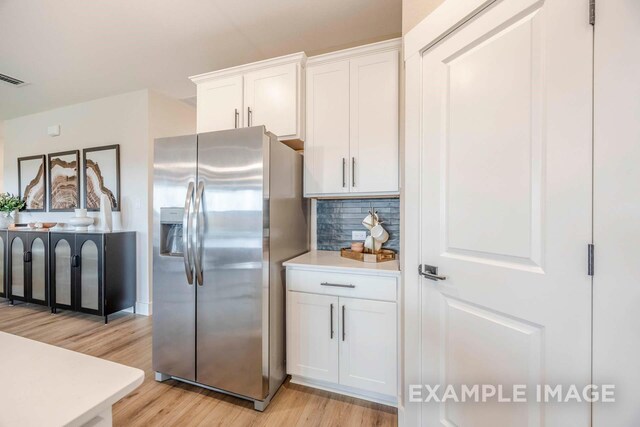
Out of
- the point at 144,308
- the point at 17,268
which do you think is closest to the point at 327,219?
the point at 144,308

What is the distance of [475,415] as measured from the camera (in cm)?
116

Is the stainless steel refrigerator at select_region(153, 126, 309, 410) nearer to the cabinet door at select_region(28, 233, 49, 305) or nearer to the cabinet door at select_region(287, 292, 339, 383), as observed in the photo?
the cabinet door at select_region(287, 292, 339, 383)

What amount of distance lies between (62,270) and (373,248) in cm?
366

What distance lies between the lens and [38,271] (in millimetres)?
3354

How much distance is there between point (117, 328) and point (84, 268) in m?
0.81

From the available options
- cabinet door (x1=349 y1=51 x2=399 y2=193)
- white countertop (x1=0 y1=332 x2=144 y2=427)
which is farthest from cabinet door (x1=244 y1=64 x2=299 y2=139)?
white countertop (x1=0 y1=332 x2=144 y2=427)

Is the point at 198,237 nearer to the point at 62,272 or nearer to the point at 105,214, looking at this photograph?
the point at 105,214

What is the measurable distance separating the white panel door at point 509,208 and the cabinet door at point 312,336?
0.60 metres

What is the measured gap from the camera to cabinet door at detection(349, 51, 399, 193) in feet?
6.22

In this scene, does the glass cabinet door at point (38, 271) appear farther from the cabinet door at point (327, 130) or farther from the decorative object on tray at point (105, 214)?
the cabinet door at point (327, 130)

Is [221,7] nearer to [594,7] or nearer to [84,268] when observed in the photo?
[594,7]

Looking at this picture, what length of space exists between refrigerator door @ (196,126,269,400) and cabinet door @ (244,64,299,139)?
49 cm

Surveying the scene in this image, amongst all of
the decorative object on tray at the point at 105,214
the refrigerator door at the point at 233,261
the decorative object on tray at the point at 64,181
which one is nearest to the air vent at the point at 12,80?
the decorative object on tray at the point at 64,181

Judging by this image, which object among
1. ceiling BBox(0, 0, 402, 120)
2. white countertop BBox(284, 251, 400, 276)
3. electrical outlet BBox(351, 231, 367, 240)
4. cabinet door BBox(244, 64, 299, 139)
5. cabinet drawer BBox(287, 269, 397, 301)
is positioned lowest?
cabinet drawer BBox(287, 269, 397, 301)
